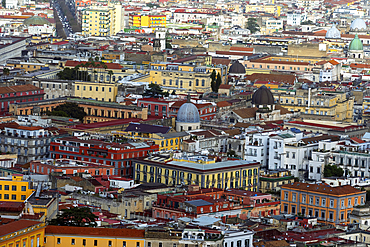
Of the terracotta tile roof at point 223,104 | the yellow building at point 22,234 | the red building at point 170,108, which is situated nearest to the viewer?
the yellow building at point 22,234

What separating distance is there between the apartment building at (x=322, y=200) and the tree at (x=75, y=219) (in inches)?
914

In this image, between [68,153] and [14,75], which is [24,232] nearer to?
[68,153]

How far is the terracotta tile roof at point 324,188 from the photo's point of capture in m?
101

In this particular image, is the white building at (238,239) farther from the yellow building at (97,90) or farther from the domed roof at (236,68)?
the domed roof at (236,68)

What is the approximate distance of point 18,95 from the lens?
148m

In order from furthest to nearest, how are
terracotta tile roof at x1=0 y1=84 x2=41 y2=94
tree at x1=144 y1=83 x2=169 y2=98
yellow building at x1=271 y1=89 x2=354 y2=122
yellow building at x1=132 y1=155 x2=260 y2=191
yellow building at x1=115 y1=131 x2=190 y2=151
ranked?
yellow building at x1=271 y1=89 x2=354 y2=122 < tree at x1=144 y1=83 x2=169 y2=98 < terracotta tile roof at x1=0 y1=84 x2=41 y2=94 < yellow building at x1=115 y1=131 x2=190 y2=151 < yellow building at x1=132 y1=155 x2=260 y2=191

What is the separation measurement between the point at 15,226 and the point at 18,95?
71043 mm

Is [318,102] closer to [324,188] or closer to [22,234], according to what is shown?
[324,188]

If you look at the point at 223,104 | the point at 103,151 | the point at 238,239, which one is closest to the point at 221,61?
the point at 223,104

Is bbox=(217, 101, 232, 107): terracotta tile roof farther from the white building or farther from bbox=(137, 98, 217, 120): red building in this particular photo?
the white building

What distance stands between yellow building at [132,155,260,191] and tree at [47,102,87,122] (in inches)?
1229

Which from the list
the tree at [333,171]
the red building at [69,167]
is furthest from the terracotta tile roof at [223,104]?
the red building at [69,167]

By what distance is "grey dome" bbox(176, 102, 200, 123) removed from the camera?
128500 millimetres

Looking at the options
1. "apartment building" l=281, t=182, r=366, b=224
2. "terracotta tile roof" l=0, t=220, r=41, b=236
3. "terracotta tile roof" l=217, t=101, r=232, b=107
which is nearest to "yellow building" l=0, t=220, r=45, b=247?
"terracotta tile roof" l=0, t=220, r=41, b=236
